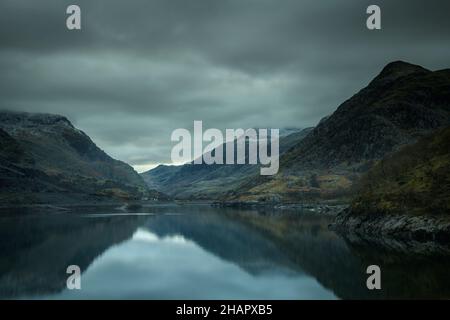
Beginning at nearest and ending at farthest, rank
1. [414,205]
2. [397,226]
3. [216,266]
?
[216,266] < [414,205] < [397,226]

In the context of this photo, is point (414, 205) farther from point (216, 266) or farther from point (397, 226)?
point (216, 266)

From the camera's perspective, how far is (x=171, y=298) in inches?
1970

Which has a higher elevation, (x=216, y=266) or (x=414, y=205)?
(x=414, y=205)

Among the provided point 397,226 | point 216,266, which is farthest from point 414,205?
point 216,266

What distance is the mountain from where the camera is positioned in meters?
85.2

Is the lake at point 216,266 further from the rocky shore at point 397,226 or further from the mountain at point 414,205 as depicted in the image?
the mountain at point 414,205

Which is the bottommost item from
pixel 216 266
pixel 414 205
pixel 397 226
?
pixel 216 266

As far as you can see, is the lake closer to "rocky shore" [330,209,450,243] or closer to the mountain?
"rocky shore" [330,209,450,243]

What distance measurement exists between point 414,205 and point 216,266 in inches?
1729

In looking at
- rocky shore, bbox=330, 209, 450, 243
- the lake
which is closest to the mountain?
rocky shore, bbox=330, 209, 450, 243

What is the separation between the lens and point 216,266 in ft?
253

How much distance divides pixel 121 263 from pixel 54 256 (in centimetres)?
1593
